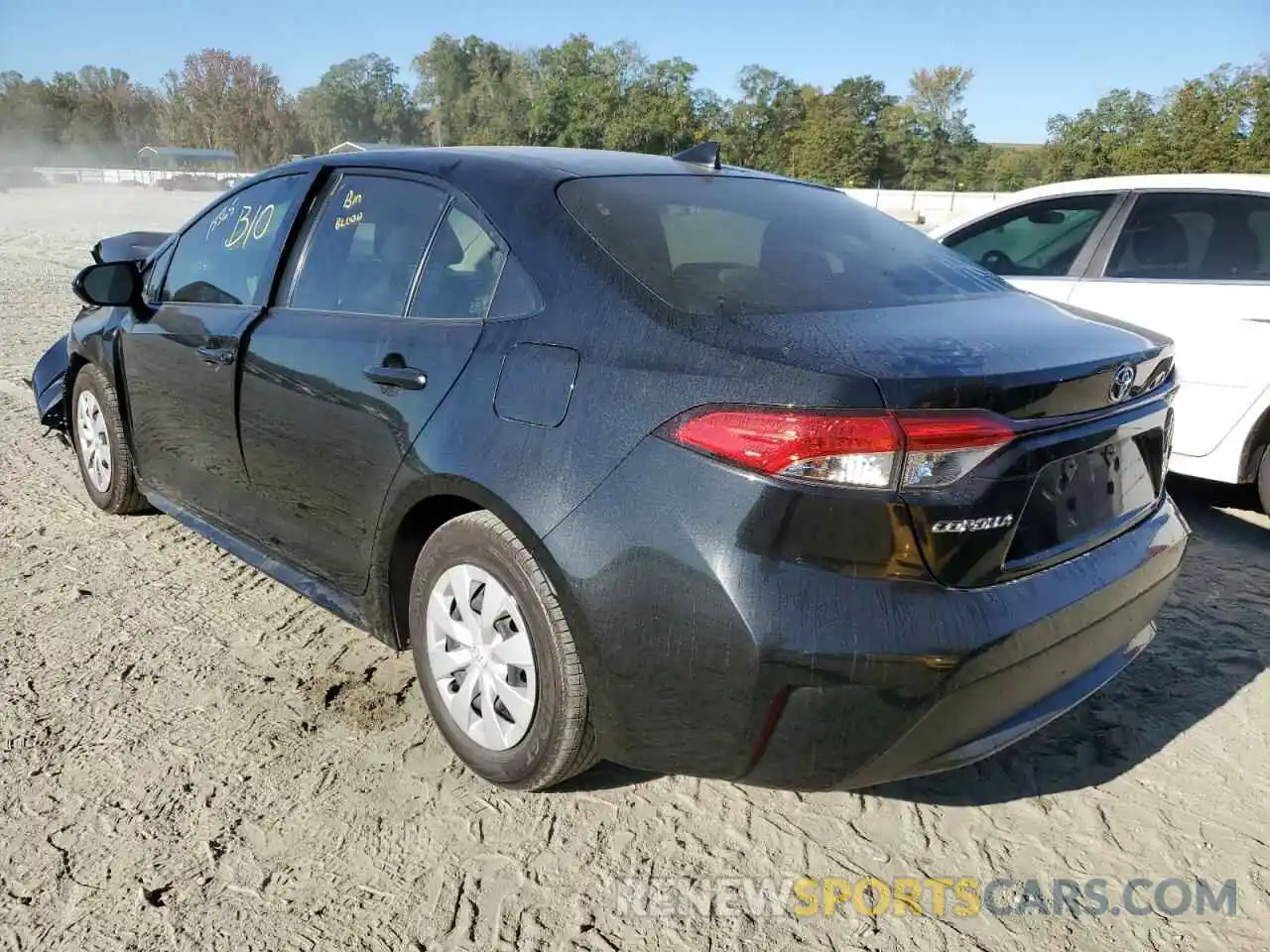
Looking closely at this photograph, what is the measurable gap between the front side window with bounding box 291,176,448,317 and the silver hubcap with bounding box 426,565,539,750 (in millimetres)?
815

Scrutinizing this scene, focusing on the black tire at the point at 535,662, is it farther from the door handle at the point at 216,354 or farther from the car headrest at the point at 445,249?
the door handle at the point at 216,354

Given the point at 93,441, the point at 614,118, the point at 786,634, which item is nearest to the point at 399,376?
the point at 786,634

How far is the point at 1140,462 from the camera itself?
7.77 feet

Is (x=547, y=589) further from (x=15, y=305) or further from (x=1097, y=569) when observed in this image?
(x=15, y=305)

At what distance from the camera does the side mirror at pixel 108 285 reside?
3.72 m

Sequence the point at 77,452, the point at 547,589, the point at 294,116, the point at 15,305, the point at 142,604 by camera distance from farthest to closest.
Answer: the point at 294,116 < the point at 15,305 < the point at 77,452 < the point at 142,604 < the point at 547,589

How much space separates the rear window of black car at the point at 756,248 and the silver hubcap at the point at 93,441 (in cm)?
282

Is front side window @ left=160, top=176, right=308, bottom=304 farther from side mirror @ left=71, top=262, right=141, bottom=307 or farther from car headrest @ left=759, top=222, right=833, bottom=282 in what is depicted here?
car headrest @ left=759, top=222, right=833, bottom=282

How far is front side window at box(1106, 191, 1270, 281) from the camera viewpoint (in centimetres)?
438

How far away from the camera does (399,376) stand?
2506mm

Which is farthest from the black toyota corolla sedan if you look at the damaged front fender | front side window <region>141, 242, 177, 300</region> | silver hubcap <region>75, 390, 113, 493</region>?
the damaged front fender

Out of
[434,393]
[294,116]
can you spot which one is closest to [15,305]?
[434,393]

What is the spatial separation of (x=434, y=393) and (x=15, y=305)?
11026mm

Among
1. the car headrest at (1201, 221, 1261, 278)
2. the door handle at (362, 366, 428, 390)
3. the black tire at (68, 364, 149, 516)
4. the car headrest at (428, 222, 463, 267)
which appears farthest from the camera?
the car headrest at (1201, 221, 1261, 278)
